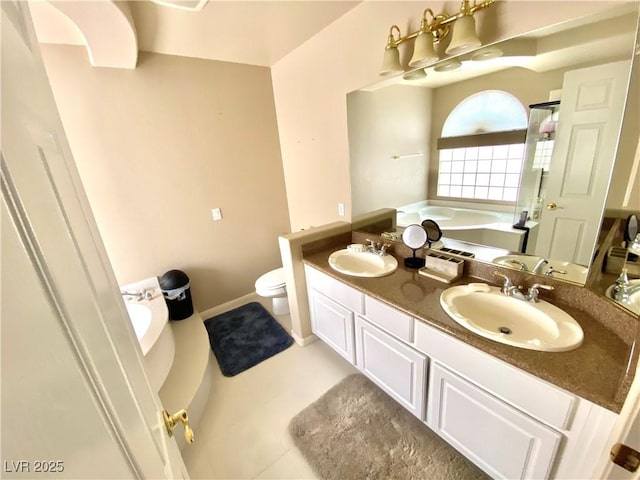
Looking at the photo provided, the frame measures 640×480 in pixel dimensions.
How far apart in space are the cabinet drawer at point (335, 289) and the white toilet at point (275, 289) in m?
0.48

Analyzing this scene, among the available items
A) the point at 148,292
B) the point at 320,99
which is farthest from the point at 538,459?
the point at 148,292

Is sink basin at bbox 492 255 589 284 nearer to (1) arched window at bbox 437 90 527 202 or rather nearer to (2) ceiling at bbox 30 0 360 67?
(1) arched window at bbox 437 90 527 202

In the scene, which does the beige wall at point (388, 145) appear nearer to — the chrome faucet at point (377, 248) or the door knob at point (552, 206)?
the chrome faucet at point (377, 248)

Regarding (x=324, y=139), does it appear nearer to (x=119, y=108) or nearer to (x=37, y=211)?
(x=119, y=108)

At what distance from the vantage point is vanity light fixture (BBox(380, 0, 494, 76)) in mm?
1143

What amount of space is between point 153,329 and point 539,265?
2.26 meters

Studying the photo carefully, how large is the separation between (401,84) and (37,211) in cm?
183

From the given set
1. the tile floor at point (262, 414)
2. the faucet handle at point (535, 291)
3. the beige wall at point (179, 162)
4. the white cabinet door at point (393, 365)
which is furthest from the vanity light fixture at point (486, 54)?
the tile floor at point (262, 414)

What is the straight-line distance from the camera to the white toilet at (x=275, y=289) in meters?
2.38

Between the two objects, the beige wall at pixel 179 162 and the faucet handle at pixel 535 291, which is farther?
the beige wall at pixel 179 162

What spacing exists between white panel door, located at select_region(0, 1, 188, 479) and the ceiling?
1482 millimetres

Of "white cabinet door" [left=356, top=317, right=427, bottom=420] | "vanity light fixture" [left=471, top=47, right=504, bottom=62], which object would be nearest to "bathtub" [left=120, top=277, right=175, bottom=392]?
"white cabinet door" [left=356, top=317, right=427, bottom=420]

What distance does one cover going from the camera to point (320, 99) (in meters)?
2.06

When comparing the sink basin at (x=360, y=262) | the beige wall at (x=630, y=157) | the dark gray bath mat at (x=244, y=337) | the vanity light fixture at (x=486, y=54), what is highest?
the vanity light fixture at (x=486, y=54)
